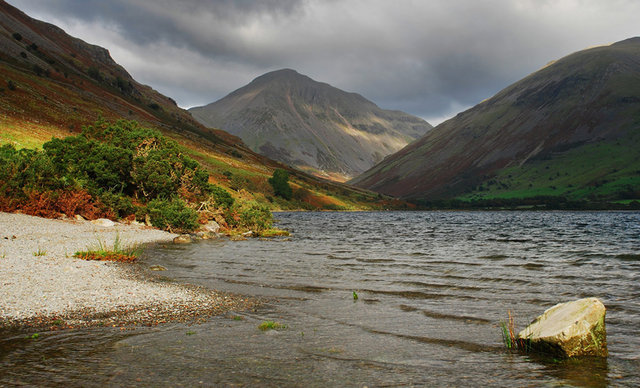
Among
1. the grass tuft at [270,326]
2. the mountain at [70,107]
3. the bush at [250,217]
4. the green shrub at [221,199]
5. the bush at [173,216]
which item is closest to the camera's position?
the grass tuft at [270,326]

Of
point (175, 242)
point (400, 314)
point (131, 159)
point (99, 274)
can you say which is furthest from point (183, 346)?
point (131, 159)

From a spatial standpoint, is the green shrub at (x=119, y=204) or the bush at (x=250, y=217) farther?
the bush at (x=250, y=217)

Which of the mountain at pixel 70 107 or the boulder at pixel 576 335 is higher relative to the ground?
the mountain at pixel 70 107

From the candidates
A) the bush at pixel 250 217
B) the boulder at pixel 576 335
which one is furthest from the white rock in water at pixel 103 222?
the boulder at pixel 576 335

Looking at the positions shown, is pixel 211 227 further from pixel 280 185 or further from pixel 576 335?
pixel 280 185

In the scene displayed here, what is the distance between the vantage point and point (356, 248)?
40.5m

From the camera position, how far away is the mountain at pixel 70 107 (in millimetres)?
99188

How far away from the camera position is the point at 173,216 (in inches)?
1983

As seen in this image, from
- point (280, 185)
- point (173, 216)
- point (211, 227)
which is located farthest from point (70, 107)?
point (173, 216)

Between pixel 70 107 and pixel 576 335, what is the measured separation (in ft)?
466

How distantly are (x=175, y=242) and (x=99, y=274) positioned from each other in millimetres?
21476

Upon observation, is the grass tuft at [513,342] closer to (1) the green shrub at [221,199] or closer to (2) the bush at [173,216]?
(2) the bush at [173,216]

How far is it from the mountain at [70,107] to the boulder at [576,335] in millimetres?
84598

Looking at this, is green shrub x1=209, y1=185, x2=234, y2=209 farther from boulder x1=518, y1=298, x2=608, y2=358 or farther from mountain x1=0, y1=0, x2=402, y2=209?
boulder x1=518, y1=298, x2=608, y2=358
